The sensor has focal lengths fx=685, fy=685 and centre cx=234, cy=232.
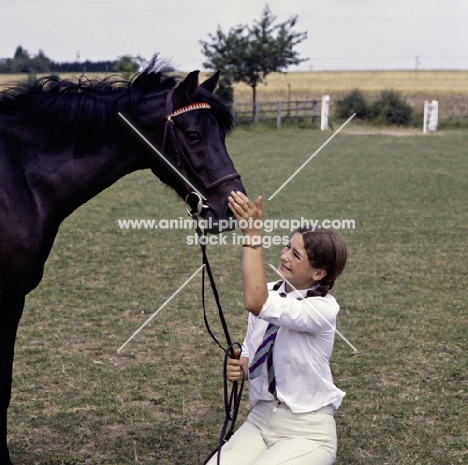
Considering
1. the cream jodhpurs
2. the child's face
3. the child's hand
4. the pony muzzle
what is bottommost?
the cream jodhpurs

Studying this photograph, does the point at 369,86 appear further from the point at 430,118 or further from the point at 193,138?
the point at 193,138

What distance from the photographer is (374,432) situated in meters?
3.78

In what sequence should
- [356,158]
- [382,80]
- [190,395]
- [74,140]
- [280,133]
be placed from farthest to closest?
[382,80], [280,133], [356,158], [190,395], [74,140]

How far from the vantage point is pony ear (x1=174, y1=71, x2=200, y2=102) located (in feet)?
9.70

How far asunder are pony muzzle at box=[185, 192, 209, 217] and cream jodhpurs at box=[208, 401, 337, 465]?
0.86 meters

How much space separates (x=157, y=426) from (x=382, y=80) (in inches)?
2428

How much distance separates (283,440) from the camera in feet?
8.89

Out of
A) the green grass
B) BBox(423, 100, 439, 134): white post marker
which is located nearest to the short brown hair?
the green grass

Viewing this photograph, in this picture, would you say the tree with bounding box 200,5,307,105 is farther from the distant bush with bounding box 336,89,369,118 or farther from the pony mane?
the pony mane

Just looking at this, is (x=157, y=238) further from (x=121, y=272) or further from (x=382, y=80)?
(x=382, y=80)

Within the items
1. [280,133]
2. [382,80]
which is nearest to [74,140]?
[280,133]

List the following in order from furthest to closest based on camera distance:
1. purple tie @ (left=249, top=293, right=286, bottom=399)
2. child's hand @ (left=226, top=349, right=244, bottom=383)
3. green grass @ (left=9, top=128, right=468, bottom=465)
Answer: green grass @ (left=9, top=128, right=468, bottom=465)
child's hand @ (left=226, top=349, right=244, bottom=383)
purple tie @ (left=249, top=293, right=286, bottom=399)

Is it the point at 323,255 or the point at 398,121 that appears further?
the point at 398,121

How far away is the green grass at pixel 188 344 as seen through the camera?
3.69 metres
